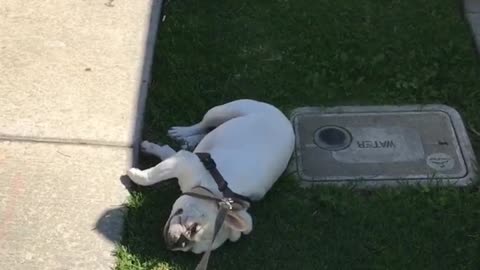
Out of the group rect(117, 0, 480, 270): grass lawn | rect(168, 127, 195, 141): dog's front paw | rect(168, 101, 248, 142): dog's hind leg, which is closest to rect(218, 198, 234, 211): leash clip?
rect(117, 0, 480, 270): grass lawn

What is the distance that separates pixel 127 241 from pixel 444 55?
2.50 m

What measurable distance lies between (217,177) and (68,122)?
1158mm

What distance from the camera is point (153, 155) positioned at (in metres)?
4.25

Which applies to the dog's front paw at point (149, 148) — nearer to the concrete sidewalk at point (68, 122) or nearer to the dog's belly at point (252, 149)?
the concrete sidewalk at point (68, 122)

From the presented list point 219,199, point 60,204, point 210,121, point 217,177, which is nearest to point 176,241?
point 219,199

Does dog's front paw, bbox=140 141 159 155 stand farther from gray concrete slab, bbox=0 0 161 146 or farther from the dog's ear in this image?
the dog's ear

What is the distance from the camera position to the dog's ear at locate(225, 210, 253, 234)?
352cm

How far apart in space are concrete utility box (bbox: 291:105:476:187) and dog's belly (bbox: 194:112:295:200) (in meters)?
0.30

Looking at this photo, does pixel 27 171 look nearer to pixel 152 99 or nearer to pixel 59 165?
pixel 59 165

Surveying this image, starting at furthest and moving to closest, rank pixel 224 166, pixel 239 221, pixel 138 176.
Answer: pixel 138 176
pixel 224 166
pixel 239 221

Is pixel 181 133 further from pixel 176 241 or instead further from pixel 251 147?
pixel 176 241

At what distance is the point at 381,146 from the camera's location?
4.41 meters

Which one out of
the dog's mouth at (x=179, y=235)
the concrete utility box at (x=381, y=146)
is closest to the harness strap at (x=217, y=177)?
the dog's mouth at (x=179, y=235)

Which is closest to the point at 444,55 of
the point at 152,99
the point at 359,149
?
the point at 359,149
